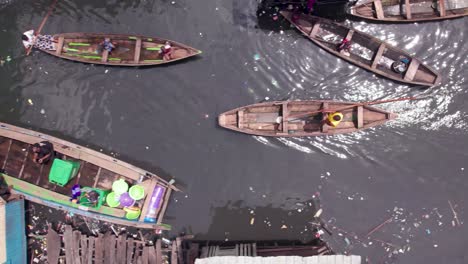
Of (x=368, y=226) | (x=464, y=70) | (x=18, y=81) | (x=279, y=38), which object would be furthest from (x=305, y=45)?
(x=18, y=81)

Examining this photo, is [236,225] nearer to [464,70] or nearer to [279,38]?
[279,38]

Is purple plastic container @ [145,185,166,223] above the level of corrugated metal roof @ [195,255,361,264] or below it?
above

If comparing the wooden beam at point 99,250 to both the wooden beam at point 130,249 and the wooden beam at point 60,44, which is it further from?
the wooden beam at point 60,44

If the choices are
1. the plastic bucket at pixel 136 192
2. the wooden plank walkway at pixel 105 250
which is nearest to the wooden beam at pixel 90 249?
the wooden plank walkway at pixel 105 250

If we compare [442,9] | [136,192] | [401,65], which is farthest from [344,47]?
[136,192]

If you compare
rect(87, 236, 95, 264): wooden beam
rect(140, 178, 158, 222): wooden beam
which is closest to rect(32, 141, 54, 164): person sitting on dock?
rect(87, 236, 95, 264): wooden beam

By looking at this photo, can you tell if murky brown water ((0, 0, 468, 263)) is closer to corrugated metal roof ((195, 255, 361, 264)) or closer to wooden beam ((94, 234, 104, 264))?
wooden beam ((94, 234, 104, 264))
